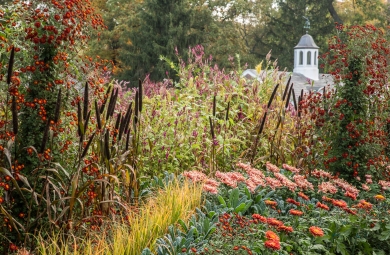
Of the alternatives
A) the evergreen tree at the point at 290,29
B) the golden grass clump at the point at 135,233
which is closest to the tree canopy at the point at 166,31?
the evergreen tree at the point at 290,29

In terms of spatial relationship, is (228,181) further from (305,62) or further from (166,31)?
(305,62)

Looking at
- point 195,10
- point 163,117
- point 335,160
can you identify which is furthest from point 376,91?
point 195,10

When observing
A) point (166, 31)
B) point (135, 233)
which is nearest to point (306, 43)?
point (166, 31)

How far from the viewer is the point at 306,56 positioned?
104 ft

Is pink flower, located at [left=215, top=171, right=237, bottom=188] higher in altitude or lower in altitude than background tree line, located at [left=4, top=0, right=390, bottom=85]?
lower

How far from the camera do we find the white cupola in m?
30.6

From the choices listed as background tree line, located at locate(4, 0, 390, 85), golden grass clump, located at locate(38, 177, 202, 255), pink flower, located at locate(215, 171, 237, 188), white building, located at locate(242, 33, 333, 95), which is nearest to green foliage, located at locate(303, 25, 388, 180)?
pink flower, located at locate(215, 171, 237, 188)

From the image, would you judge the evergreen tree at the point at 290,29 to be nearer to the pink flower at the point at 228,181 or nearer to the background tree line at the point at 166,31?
the background tree line at the point at 166,31

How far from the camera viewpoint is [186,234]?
3.64 metres

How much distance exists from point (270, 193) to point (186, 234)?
1164 millimetres

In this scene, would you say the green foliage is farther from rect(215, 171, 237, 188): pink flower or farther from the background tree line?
the background tree line

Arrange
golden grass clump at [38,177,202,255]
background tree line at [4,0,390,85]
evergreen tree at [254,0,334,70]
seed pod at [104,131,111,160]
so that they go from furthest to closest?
evergreen tree at [254,0,334,70], background tree line at [4,0,390,85], seed pod at [104,131,111,160], golden grass clump at [38,177,202,255]

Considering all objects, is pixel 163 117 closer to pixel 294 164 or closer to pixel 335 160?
pixel 294 164

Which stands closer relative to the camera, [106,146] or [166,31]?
[106,146]
